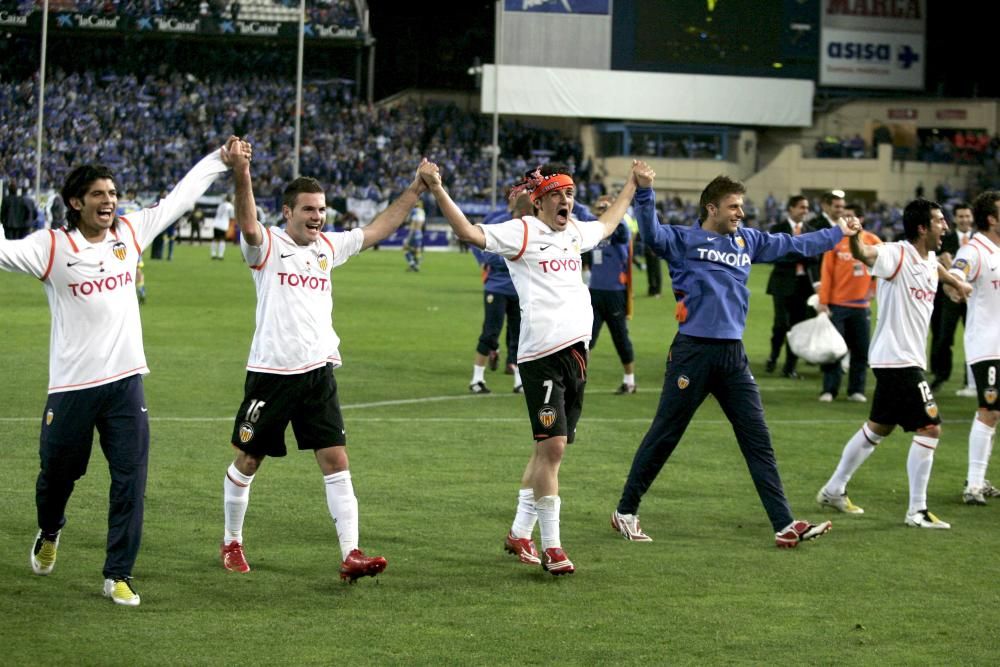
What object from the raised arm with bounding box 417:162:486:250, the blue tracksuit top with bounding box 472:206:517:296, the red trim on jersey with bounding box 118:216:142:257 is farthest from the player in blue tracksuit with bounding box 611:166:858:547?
the blue tracksuit top with bounding box 472:206:517:296

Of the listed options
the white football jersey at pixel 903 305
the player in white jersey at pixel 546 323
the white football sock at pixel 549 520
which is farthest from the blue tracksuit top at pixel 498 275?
the white football sock at pixel 549 520

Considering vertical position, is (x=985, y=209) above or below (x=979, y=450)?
above

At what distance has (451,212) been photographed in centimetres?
802

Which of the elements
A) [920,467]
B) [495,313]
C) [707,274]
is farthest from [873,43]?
[707,274]

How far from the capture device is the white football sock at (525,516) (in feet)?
27.6

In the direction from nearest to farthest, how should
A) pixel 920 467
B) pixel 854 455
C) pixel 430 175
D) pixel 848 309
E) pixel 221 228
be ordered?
pixel 430 175
pixel 920 467
pixel 854 455
pixel 848 309
pixel 221 228

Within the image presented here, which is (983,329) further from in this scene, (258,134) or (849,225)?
(258,134)

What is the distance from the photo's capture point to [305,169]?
62281 millimetres

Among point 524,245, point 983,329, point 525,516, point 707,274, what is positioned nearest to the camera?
point 524,245

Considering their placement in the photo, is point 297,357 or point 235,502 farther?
point 235,502

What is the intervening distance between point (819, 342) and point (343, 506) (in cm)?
946

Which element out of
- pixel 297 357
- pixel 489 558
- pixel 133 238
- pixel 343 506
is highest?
pixel 133 238

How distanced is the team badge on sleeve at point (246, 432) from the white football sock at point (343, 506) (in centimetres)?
46

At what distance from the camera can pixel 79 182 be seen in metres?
7.20
